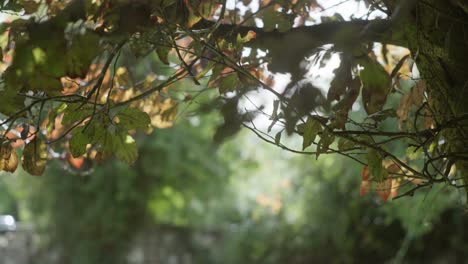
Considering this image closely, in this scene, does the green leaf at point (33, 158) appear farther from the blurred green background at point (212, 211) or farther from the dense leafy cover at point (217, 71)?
the blurred green background at point (212, 211)

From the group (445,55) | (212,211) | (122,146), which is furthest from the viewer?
(212,211)

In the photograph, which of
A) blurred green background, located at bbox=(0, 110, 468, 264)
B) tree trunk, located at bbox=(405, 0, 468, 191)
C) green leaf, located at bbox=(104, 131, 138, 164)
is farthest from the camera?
blurred green background, located at bbox=(0, 110, 468, 264)

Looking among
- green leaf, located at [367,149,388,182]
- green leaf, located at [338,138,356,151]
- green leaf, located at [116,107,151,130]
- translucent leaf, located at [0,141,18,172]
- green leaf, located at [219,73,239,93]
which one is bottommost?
green leaf, located at [367,149,388,182]

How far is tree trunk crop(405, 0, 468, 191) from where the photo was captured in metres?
0.91

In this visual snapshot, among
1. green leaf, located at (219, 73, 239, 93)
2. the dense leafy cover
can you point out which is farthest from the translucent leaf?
green leaf, located at (219, 73, 239, 93)

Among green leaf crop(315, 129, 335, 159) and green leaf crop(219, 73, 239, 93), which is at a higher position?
green leaf crop(219, 73, 239, 93)

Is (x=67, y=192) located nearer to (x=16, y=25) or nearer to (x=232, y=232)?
(x=232, y=232)

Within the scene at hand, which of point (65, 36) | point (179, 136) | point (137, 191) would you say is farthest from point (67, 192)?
point (65, 36)

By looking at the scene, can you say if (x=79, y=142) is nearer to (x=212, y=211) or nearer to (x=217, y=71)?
(x=217, y=71)

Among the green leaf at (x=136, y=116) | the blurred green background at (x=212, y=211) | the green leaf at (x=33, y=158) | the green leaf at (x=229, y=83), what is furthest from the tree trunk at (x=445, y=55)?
the blurred green background at (x=212, y=211)

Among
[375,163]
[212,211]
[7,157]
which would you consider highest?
[212,211]

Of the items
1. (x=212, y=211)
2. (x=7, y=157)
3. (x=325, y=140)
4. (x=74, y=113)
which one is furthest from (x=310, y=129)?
(x=212, y=211)

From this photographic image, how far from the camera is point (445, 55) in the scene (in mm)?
925

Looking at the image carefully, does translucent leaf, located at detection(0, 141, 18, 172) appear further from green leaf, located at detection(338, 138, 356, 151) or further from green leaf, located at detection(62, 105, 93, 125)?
green leaf, located at detection(338, 138, 356, 151)
